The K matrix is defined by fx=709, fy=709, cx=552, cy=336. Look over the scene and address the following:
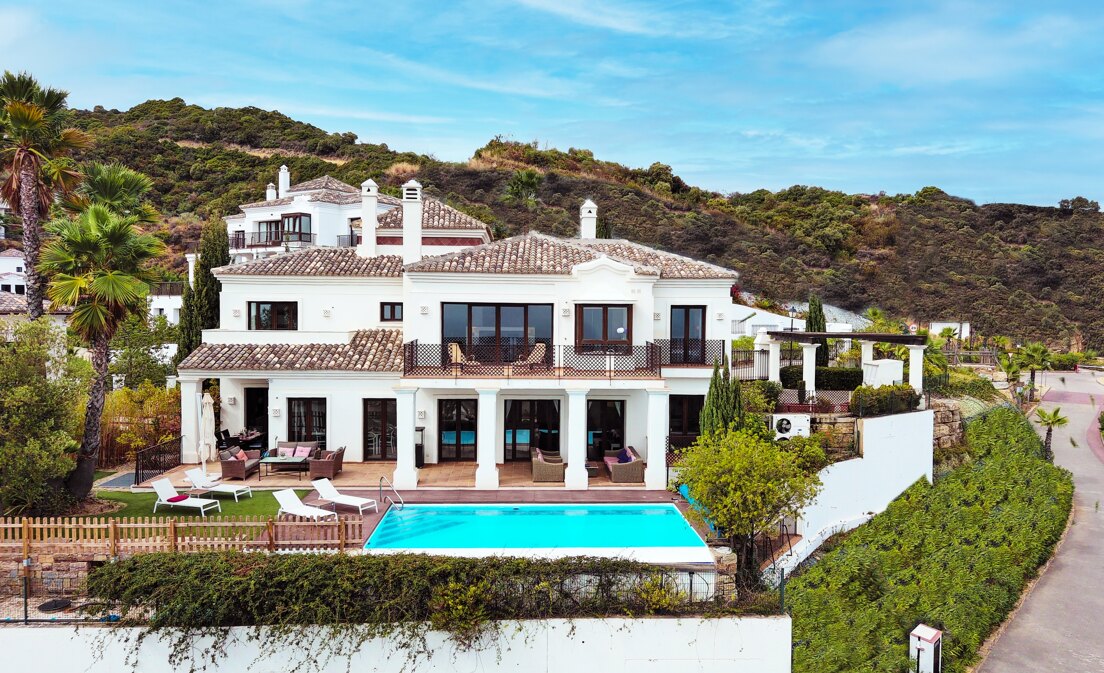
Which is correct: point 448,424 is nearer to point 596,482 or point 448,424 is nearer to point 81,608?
point 596,482

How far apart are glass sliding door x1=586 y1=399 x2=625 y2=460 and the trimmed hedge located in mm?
8821

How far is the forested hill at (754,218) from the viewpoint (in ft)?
228

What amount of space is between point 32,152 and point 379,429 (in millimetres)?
11775

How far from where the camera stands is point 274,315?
24562 mm

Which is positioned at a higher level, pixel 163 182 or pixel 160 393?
pixel 163 182

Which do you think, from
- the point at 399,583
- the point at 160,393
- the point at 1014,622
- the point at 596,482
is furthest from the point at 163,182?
the point at 1014,622

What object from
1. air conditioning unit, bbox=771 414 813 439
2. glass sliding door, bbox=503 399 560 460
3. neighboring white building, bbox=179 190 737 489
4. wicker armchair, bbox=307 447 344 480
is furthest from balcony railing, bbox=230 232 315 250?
air conditioning unit, bbox=771 414 813 439

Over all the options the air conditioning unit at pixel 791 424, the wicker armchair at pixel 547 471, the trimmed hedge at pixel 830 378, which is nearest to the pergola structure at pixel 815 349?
the trimmed hedge at pixel 830 378

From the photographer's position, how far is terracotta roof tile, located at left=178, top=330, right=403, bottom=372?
2220cm

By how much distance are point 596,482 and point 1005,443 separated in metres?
19.5

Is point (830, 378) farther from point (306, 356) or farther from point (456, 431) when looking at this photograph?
point (306, 356)

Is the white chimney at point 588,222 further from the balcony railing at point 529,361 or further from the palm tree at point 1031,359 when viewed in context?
the palm tree at point 1031,359

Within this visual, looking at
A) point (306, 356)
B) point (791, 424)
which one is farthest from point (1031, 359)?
point (306, 356)

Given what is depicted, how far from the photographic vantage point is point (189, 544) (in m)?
13.8
